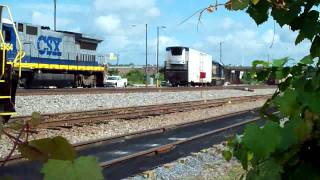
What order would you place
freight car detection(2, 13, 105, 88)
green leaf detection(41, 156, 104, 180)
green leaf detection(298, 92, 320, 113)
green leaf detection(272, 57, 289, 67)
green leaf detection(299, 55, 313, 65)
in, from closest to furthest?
green leaf detection(41, 156, 104, 180), green leaf detection(298, 92, 320, 113), green leaf detection(299, 55, 313, 65), green leaf detection(272, 57, 289, 67), freight car detection(2, 13, 105, 88)

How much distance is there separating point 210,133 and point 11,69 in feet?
21.8

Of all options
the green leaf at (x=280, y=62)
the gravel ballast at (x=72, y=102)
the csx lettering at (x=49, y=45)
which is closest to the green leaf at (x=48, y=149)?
the green leaf at (x=280, y=62)

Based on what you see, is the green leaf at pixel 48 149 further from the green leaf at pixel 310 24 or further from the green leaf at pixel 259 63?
the green leaf at pixel 259 63

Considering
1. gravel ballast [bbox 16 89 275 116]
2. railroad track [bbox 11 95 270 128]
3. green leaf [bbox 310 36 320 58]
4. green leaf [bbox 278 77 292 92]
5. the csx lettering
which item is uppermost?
the csx lettering

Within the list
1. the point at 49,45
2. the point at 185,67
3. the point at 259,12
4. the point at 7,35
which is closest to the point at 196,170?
the point at 259,12

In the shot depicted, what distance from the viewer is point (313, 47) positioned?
229 centimetres

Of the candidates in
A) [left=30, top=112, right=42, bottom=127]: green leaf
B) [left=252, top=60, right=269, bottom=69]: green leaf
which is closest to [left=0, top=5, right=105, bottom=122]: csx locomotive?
[left=252, top=60, right=269, bottom=69]: green leaf

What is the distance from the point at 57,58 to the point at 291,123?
4062 cm

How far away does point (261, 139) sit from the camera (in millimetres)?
1782

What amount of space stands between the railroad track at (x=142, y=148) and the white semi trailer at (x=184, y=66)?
154 feet

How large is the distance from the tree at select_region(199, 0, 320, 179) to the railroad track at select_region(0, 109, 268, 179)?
5380 mm

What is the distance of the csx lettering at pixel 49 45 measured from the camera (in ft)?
128

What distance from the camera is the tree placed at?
1.81 meters

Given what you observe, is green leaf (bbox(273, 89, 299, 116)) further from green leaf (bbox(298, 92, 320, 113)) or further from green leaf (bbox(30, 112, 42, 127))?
green leaf (bbox(30, 112, 42, 127))
